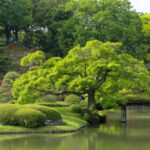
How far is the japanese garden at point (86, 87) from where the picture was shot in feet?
65.6

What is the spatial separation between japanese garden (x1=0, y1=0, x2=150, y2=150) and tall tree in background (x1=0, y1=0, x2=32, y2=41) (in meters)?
0.41

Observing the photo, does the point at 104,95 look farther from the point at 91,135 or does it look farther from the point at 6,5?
the point at 6,5

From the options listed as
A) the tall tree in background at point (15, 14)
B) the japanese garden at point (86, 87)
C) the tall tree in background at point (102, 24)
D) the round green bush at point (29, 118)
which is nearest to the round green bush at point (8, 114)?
the japanese garden at point (86, 87)

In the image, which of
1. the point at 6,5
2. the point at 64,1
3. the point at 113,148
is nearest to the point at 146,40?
the point at 64,1

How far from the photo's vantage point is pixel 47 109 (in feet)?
75.4

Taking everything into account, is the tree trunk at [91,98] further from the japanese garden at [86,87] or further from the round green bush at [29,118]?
the round green bush at [29,118]

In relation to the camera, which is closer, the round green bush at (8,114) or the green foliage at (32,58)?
the round green bush at (8,114)

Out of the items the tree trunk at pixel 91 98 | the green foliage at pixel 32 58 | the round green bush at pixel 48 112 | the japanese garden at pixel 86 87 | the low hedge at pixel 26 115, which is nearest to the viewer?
the japanese garden at pixel 86 87

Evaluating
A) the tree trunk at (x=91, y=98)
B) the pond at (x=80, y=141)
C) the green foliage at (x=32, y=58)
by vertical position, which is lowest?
Answer: the pond at (x=80, y=141)

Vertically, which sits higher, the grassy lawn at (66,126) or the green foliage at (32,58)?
the green foliage at (32,58)

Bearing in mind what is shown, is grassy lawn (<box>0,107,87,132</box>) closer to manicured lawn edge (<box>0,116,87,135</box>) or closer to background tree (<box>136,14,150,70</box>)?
manicured lawn edge (<box>0,116,87,135</box>)

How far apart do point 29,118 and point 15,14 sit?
31662 millimetres

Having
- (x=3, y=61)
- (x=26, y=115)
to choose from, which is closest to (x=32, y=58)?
(x=26, y=115)

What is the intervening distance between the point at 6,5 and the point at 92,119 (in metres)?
28.7
